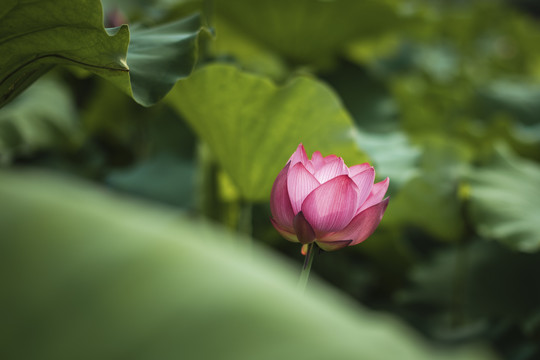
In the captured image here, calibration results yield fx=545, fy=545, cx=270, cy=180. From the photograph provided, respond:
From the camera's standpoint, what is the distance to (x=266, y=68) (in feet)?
4.90

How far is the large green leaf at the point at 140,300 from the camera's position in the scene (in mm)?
249

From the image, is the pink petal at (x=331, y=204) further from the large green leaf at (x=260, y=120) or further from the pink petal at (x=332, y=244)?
the large green leaf at (x=260, y=120)

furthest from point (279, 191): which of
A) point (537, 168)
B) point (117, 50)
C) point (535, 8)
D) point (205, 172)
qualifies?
point (535, 8)

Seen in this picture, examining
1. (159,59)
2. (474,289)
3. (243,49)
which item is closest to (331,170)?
(159,59)

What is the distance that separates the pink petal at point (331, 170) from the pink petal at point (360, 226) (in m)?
0.05

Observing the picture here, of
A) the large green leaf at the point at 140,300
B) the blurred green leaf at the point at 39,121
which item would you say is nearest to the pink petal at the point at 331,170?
the large green leaf at the point at 140,300

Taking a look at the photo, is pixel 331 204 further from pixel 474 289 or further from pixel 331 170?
pixel 474 289

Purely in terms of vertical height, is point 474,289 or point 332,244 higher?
point 474,289

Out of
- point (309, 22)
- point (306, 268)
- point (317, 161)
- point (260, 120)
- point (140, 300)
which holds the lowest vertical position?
point (140, 300)

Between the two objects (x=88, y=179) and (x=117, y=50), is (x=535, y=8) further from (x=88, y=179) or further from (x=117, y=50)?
(x=117, y=50)

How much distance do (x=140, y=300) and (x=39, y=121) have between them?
860 millimetres

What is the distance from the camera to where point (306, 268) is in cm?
47

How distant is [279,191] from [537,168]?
28.5 inches

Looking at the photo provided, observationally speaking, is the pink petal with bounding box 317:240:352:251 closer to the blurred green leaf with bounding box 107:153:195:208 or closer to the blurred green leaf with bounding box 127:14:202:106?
the blurred green leaf with bounding box 127:14:202:106
